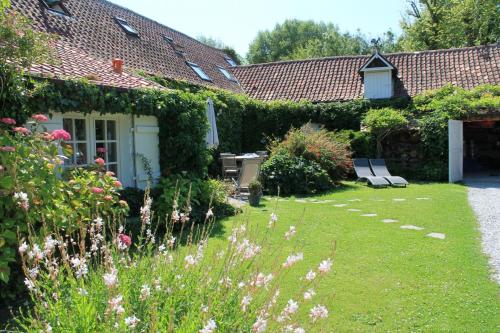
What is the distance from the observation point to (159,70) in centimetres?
1419

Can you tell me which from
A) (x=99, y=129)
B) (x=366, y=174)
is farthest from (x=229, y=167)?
(x=99, y=129)

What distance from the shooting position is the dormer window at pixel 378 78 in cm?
1852

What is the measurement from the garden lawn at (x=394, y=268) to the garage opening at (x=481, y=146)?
12.6m

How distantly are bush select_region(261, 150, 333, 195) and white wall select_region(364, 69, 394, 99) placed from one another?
24.0 feet

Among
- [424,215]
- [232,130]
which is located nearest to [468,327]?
[424,215]

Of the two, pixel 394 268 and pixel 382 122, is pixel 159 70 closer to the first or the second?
pixel 382 122

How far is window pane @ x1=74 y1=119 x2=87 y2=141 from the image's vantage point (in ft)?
25.0

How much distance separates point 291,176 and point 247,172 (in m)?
1.43

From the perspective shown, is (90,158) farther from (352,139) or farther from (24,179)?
(352,139)

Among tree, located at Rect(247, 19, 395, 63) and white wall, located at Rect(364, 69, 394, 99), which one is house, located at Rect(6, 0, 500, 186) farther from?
tree, located at Rect(247, 19, 395, 63)

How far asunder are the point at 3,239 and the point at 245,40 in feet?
162

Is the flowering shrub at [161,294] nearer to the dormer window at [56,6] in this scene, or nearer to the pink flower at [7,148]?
the pink flower at [7,148]

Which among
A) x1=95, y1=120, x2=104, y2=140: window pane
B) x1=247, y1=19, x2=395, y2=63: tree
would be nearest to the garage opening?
x1=95, y1=120, x2=104, y2=140: window pane

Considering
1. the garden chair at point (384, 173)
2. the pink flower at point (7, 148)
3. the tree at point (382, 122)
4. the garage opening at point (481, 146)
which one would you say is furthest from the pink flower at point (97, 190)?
the garage opening at point (481, 146)
